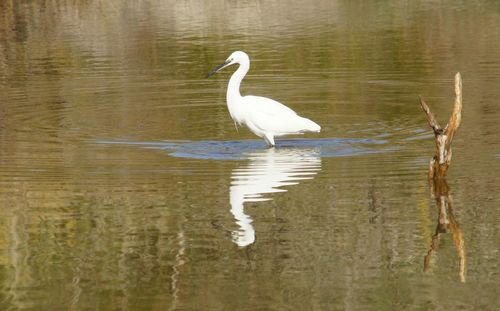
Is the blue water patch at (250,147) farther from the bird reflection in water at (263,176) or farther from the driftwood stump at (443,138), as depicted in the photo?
the driftwood stump at (443,138)

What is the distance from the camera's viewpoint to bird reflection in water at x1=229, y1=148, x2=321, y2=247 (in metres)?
11.7

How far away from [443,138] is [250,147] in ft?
13.1

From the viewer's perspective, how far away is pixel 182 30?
36.3m

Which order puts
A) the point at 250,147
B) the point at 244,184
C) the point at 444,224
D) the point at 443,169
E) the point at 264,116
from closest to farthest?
the point at 444,224 < the point at 443,169 < the point at 244,184 < the point at 264,116 < the point at 250,147

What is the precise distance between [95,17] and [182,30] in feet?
14.0

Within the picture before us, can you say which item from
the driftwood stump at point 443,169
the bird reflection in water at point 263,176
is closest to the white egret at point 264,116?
the bird reflection in water at point 263,176

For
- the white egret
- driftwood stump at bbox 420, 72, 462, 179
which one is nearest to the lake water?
driftwood stump at bbox 420, 72, 462, 179

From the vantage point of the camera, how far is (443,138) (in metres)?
13.4

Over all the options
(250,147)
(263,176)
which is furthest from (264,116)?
(263,176)

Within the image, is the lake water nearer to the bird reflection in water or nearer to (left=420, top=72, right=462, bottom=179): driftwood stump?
the bird reflection in water

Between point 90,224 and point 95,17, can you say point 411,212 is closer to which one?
point 90,224

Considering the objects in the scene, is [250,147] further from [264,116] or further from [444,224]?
[444,224]

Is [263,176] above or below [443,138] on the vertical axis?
below

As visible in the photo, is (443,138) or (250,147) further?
(250,147)
